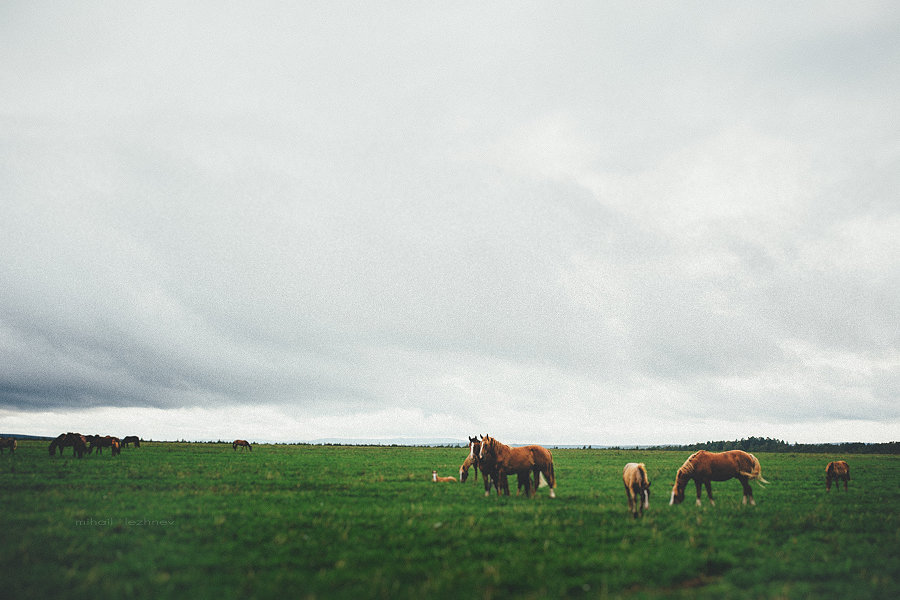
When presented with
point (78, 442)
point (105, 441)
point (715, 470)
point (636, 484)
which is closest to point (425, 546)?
point (636, 484)

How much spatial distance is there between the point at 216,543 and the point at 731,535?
14.4 m

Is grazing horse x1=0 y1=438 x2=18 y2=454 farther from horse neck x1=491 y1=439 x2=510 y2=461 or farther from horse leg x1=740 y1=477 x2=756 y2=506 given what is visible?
horse leg x1=740 y1=477 x2=756 y2=506

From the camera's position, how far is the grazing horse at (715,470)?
1802 cm

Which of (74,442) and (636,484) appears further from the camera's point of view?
(74,442)

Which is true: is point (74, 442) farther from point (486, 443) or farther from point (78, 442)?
point (486, 443)

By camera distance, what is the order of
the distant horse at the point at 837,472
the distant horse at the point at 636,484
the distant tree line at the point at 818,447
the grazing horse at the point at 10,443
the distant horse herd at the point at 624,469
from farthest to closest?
the distant tree line at the point at 818,447
the grazing horse at the point at 10,443
the distant horse at the point at 837,472
the distant horse herd at the point at 624,469
the distant horse at the point at 636,484

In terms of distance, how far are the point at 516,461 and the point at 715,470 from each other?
8.50m

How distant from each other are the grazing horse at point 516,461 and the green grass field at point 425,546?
0.95 metres


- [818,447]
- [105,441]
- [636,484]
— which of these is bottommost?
[818,447]

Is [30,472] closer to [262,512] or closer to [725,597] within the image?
[262,512]

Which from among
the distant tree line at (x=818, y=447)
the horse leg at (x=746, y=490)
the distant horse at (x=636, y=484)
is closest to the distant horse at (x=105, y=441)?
the distant horse at (x=636, y=484)

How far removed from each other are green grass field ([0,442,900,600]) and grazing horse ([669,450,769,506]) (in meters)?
0.90

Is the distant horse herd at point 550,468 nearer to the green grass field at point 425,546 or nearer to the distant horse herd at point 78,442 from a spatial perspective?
the green grass field at point 425,546

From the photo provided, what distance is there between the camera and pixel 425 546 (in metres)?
10.7
